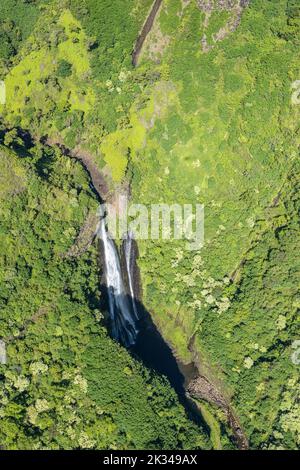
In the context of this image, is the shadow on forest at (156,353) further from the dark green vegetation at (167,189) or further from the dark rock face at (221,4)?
the dark rock face at (221,4)

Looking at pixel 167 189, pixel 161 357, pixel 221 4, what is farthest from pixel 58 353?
pixel 221 4

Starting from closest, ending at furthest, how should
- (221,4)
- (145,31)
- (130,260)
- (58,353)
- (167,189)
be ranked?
(58,353) → (221,4) → (167,189) → (145,31) → (130,260)

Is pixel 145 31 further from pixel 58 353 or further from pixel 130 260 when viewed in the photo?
pixel 58 353

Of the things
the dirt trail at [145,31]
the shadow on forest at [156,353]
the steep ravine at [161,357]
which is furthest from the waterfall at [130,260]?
the dirt trail at [145,31]

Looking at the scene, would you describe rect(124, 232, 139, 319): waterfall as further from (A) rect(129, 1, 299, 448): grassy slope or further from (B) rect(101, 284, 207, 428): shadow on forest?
(A) rect(129, 1, 299, 448): grassy slope

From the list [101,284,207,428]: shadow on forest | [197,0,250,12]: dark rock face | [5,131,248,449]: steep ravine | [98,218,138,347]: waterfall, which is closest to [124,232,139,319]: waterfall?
[5,131,248,449]: steep ravine
